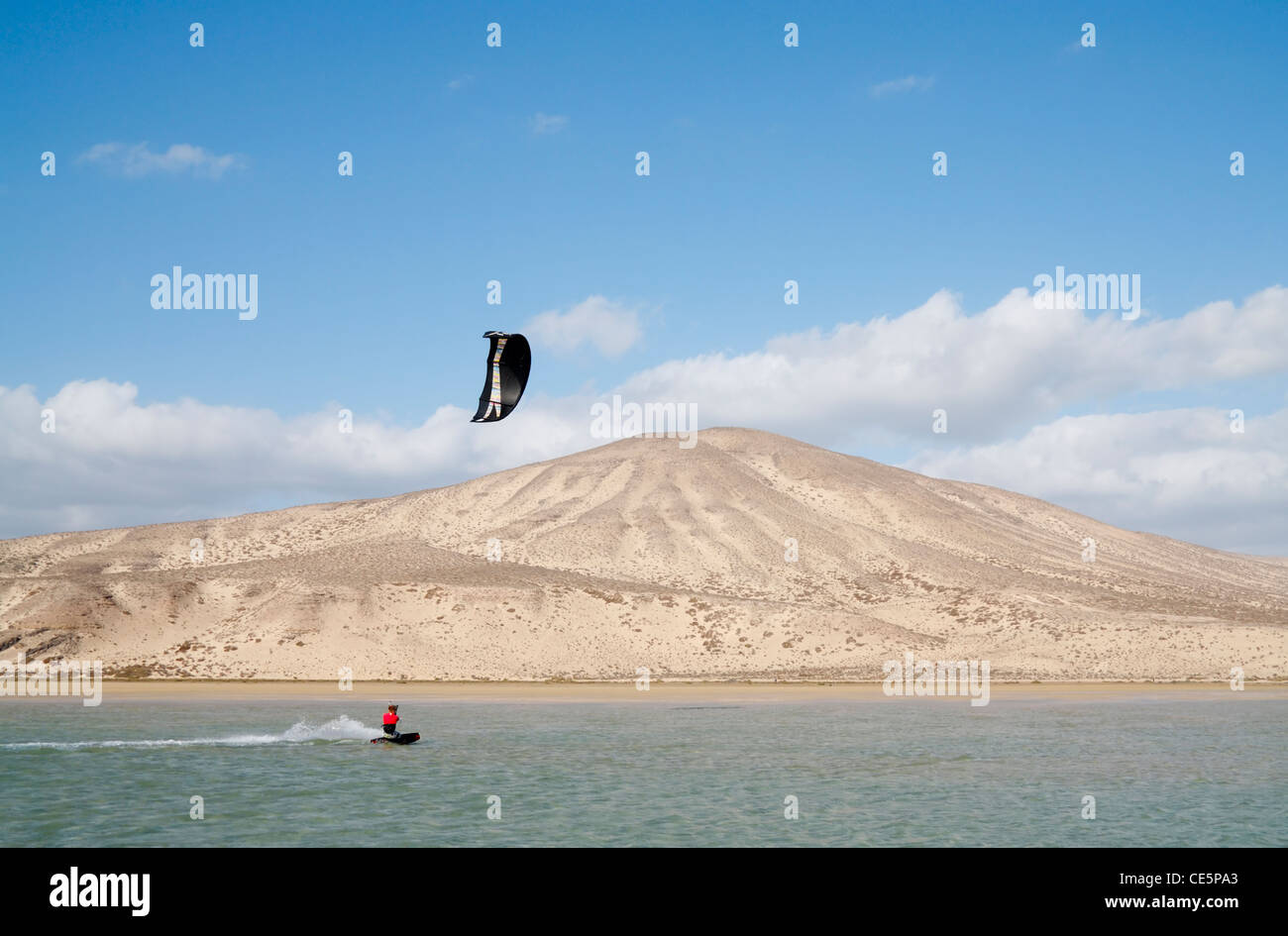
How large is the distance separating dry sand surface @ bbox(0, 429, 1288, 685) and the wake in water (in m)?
27.3

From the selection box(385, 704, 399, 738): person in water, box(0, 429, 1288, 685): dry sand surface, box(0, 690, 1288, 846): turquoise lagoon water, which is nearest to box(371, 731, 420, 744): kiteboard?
box(385, 704, 399, 738): person in water

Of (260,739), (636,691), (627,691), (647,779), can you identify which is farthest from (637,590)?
(647,779)

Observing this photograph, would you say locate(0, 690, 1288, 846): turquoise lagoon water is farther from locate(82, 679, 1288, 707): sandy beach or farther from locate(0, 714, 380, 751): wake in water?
locate(82, 679, 1288, 707): sandy beach

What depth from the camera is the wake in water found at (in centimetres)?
3769

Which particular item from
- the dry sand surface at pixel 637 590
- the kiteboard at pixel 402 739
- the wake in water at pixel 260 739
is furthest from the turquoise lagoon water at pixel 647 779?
the dry sand surface at pixel 637 590

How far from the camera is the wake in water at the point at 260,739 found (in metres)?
37.7

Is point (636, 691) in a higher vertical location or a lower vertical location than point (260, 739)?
lower

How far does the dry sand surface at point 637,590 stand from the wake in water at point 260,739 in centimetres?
2728

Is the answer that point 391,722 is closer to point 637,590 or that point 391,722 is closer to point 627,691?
point 627,691

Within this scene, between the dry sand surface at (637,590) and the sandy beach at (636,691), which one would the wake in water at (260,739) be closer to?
the sandy beach at (636,691)

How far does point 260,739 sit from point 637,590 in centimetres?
5101

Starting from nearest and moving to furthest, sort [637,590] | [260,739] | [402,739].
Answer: [402,739] < [260,739] < [637,590]

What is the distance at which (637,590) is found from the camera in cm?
8919
